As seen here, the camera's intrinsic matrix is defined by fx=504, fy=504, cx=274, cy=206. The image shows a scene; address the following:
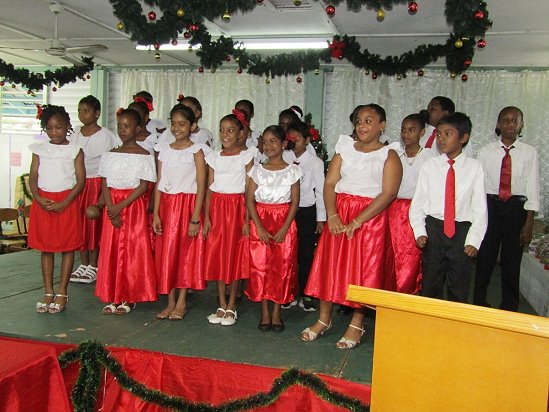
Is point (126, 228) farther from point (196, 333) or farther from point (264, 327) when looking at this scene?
point (264, 327)

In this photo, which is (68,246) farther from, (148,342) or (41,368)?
(41,368)

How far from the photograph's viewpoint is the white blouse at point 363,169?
304cm

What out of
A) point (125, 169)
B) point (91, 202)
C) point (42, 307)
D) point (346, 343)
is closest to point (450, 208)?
point (346, 343)

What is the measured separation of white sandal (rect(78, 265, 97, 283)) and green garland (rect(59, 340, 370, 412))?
66.0 inches

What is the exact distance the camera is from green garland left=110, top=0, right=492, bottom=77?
4379mm

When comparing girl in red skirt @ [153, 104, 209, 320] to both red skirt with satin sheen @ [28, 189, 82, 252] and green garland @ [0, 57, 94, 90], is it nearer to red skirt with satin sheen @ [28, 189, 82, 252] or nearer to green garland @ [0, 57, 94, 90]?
red skirt with satin sheen @ [28, 189, 82, 252]

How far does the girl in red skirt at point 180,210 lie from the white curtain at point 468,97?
5.06 metres

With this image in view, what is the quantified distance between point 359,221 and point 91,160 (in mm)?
2622

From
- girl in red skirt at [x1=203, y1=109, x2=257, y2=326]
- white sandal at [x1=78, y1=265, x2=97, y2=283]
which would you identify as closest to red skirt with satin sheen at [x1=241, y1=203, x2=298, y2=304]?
girl in red skirt at [x1=203, y1=109, x2=257, y2=326]

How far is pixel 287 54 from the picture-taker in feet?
24.6

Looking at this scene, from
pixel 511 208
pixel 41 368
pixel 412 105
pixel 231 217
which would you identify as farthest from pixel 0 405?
pixel 412 105

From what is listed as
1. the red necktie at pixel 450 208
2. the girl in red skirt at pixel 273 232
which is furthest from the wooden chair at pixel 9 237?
the red necktie at pixel 450 208

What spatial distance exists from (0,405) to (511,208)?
11.2 feet

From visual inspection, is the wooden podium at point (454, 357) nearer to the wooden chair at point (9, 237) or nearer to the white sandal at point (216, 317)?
the white sandal at point (216, 317)
